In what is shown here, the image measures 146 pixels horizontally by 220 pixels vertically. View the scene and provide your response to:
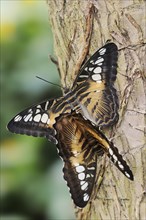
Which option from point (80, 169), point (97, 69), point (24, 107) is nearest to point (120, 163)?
point (80, 169)

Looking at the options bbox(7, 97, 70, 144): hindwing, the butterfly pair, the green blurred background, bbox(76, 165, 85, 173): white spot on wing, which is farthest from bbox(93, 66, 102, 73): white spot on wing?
the green blurred background

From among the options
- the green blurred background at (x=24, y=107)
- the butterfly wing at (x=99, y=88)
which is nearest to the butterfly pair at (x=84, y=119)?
the butterfly wing at (x=99, y=88)

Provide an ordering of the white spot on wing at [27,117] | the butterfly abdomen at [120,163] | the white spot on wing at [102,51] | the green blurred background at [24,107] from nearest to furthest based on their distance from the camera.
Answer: the butterfly abdomen at [120,163] → the white spot on wing at [102,51] → the white spot on wing at [27,117] → the green blurred background at [24,107]

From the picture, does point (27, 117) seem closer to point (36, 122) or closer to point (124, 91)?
point (36, 122)

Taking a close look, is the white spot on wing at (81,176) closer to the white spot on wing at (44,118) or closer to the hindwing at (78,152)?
the hindwing at (78,152)

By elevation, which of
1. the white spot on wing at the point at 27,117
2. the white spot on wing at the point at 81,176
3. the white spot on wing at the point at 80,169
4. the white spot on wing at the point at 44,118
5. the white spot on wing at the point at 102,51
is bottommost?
the white spot on wing at the point at 81,176
